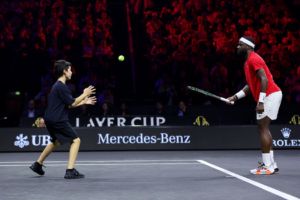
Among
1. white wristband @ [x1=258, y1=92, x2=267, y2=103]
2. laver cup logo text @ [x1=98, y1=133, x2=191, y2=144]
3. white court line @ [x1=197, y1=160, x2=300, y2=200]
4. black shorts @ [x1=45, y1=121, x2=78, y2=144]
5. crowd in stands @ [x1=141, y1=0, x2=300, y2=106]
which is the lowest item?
white court line @ [x1=197, y1=160, x2=300, y2=200]

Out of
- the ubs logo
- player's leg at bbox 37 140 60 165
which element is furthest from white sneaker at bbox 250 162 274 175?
the ubs logo

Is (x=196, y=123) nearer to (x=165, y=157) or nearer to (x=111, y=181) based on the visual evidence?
(x=165, y=157)

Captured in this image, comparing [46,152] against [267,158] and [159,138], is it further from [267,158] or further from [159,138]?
[159,138]

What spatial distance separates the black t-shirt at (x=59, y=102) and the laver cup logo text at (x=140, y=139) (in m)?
7.12

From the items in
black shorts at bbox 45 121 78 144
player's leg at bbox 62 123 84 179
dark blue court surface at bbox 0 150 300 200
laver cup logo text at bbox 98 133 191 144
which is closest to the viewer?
dark blue court surface at bbox 0 150 300 200

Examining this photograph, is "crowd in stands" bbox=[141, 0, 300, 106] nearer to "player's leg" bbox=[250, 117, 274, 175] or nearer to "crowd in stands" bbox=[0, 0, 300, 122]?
"crowd in stands" bbox=[0, 0, 300, 122]

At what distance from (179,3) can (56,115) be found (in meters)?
14.6

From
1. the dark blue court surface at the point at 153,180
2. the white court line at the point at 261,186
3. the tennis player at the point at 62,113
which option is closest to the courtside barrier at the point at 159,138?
the dark blue court surface at the point at 153,180

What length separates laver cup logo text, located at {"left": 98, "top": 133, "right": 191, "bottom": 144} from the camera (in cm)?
1717

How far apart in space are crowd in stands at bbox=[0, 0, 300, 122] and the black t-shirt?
37.1 ft

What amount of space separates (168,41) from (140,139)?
7669 mm

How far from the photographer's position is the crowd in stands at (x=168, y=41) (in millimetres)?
22359

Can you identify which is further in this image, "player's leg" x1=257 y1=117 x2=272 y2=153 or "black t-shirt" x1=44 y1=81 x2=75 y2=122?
"player's leg" x1=257 y1=117 x2=272 y2=153

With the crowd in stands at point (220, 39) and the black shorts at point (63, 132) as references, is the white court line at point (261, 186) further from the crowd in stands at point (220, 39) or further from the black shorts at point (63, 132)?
the crowd in stands at point (220, 39)
